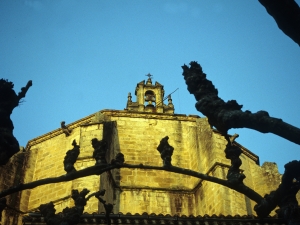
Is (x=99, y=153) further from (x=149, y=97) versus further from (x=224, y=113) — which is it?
(x=149, y=97)

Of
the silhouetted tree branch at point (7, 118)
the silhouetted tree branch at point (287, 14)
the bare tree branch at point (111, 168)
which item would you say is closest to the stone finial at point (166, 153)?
the bare tree branch at point (111, 168)

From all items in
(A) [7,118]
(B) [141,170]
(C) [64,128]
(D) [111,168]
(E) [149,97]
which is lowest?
(D) [111,168]

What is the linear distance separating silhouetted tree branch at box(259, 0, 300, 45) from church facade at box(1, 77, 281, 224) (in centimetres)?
771

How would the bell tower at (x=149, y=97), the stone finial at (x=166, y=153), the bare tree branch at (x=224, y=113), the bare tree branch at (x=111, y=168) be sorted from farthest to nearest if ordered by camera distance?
the bell tower at (x=149, y=97), the stone finial at (x=166, y=153), the bare tree branch at (x=111, y=168), the bare tree branch at (x=224, y=113)

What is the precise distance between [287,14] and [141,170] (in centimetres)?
1063

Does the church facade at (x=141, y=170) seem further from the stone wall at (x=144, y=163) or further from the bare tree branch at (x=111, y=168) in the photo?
the bare tree branch at (x=111, y=168)

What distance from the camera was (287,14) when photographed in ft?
13.8

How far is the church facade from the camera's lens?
12.4 m

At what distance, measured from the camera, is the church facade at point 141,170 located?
40.6 feet

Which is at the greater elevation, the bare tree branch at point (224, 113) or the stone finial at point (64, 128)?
the stone finial at point (64, 128)

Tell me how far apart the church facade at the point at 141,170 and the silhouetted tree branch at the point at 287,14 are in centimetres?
771

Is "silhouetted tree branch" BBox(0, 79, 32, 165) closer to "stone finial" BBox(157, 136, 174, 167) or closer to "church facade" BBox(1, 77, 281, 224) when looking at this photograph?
"stone finial" BBox(157, 136, 174, 167)

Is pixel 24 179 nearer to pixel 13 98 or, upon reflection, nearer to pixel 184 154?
pixel 184 154

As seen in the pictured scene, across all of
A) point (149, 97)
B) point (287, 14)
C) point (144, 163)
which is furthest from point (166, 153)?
point (149, 97)
